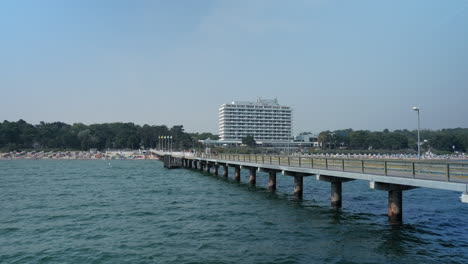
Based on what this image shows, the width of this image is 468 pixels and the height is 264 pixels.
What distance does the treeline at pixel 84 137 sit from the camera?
164 metres

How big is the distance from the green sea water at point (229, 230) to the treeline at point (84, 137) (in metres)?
132

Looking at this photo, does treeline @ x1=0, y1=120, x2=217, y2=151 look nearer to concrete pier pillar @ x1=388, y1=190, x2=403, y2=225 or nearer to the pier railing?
the pier railing

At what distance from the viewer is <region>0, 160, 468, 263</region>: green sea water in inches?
550

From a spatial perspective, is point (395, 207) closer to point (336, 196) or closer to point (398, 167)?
point (398, 167)

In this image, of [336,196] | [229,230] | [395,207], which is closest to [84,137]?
[336,196]

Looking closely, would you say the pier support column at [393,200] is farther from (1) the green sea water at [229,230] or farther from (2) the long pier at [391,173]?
(1) the green sea water at [229,230]

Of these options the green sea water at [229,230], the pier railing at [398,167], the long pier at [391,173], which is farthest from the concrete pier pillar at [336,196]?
the pier railing at [398,167]

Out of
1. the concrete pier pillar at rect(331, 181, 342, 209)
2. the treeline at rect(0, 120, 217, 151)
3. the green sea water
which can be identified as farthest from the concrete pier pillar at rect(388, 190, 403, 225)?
the treeline at rect(0, 120, 217, 151)

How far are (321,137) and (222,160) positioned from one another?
410 feet

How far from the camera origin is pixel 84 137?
565ft

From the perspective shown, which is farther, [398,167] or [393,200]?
[393,200]

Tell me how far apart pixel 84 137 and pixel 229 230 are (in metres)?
171

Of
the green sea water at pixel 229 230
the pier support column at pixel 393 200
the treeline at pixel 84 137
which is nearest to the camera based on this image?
the green sea water at pixel 229 230

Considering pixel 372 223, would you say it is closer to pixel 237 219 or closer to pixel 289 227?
pixel 289 227
